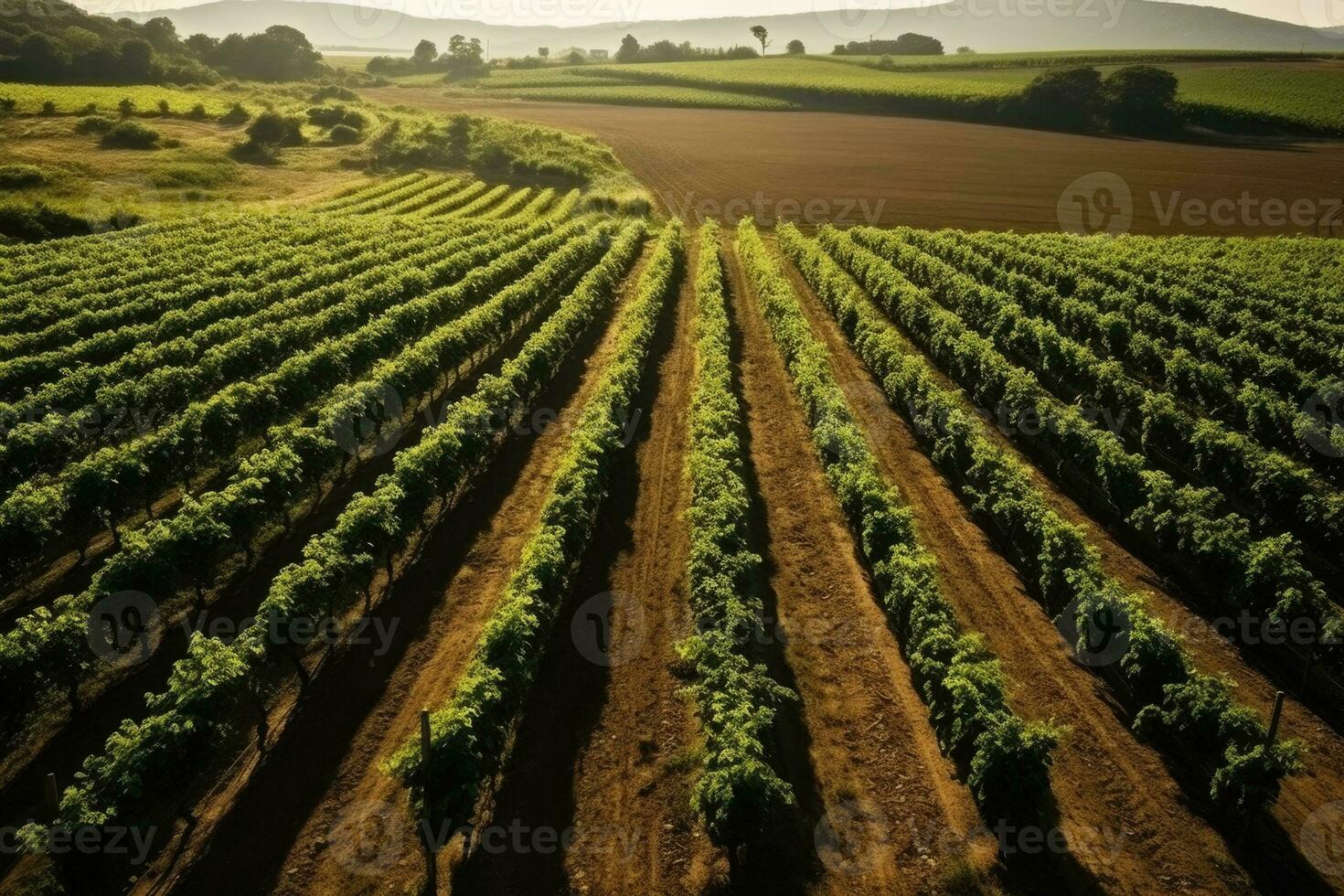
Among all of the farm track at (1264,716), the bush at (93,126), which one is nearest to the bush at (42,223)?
the bush at (93,126)

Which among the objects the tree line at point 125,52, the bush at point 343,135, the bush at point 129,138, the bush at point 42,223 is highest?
the tree line at point 125,52

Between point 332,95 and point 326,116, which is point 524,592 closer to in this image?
point 326,116

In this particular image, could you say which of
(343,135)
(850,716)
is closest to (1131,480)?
(850,716)

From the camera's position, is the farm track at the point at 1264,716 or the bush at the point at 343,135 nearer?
the farm track at the point at 1264,716

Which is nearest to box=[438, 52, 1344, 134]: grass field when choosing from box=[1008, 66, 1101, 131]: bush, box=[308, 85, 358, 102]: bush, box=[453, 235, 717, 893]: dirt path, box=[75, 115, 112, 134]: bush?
box=[1008, 66, 1101, 131]: bush

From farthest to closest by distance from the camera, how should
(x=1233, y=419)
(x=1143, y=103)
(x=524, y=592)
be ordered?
1. (x=1143, y=103)
2. (x=1233, y=419)
3. (x=524, y=592)

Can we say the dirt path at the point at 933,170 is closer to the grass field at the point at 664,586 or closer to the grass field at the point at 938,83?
the grass field at the point at 938,83
